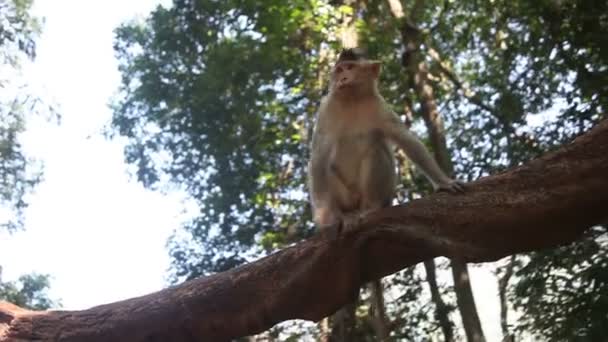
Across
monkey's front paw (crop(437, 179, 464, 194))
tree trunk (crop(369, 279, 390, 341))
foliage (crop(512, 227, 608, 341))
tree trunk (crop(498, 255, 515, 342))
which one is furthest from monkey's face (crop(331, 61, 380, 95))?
tree trunk (crop(498, 255, 515, 342))

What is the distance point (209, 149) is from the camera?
10.1 metres

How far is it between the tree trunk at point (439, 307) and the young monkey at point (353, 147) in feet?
10.9

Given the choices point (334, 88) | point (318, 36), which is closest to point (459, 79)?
point (318, 36)

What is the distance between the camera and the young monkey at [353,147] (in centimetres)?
550

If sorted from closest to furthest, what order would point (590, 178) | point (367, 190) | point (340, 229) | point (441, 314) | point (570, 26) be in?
1. point (590, 178)
2. point (340, 229)
3. point (367, 190)
4. point (570, 26)
5. point (441, 314)

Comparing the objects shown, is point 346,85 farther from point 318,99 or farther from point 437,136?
point 318,99

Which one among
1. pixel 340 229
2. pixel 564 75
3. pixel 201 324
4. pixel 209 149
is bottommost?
Answer: pixel 201 324

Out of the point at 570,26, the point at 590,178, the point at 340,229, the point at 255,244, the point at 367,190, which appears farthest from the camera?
the point at 255,244

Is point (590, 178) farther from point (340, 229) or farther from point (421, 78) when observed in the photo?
point (421, 78)

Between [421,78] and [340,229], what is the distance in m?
5.23

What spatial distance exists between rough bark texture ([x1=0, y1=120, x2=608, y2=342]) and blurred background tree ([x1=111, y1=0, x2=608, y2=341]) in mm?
3712

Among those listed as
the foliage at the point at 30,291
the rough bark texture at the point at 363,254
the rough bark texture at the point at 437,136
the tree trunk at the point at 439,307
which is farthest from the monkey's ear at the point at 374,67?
the foliage at the point at 30,291

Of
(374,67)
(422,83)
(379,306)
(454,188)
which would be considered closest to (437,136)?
(422,83)

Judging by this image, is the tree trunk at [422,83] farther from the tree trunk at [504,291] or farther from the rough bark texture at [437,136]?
the tree trunk at [504,291]
